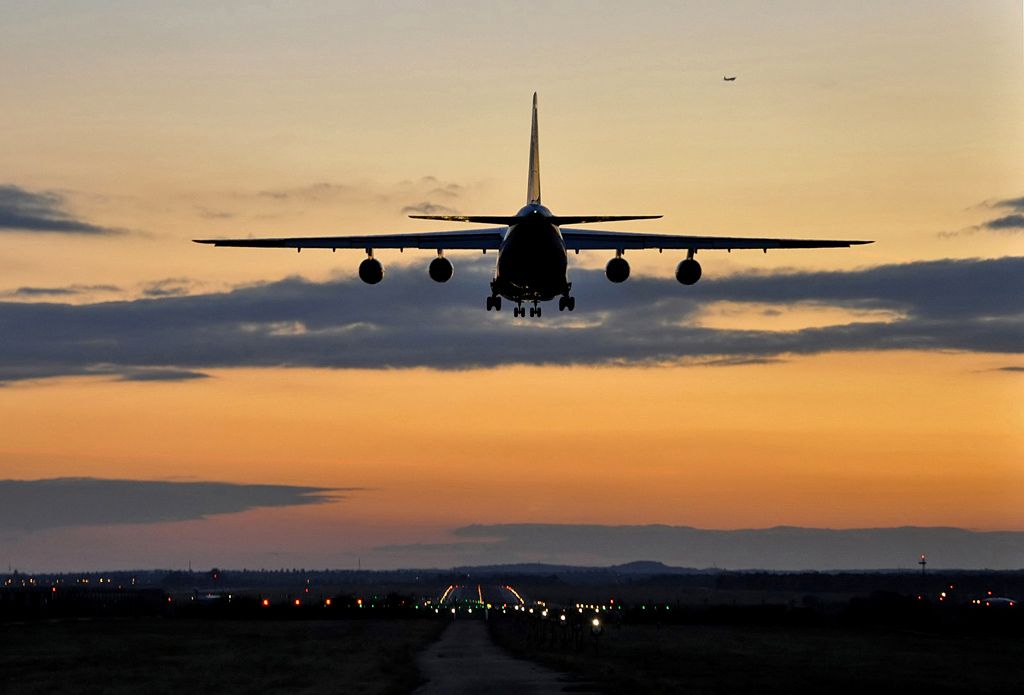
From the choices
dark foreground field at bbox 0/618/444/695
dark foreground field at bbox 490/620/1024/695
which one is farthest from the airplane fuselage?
dark foreground field at bbox 0/618/444/695

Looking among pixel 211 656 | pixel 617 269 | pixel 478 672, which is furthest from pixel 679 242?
pixel 211 656

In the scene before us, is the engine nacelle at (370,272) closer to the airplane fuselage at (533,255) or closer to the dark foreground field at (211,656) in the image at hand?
the airplane fuselage at (533,255)

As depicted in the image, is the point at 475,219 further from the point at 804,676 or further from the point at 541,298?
the point at 804,676

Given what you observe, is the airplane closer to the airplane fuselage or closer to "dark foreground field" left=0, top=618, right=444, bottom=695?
the airplane fuselage

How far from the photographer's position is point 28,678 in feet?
306

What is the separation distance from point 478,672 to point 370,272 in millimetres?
37831

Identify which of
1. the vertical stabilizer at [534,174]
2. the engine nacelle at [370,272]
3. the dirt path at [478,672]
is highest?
the vertical stabilizer at [534,174]

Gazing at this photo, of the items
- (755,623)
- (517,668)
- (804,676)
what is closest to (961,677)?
(804,676)

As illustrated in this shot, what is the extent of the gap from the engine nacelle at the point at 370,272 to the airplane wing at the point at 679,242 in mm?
9041

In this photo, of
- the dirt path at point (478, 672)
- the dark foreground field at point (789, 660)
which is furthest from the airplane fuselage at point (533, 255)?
the dark foreground field at point (789, 660)

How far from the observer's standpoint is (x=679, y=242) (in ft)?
202

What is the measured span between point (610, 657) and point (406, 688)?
1180 inches

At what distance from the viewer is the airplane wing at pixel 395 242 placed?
5959cm

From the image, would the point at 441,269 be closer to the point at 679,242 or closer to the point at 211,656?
the point at 679,242
